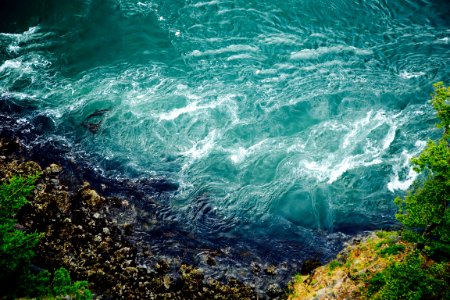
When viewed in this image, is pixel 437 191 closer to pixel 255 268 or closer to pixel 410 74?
pixel 255 268

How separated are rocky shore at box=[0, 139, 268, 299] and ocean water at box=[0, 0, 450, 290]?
2.25 meters

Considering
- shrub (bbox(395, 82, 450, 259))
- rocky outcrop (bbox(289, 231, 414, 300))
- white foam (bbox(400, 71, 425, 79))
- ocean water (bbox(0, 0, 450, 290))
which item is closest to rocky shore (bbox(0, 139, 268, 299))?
rocky outcrop (bbox(289, 231, 414, 300))

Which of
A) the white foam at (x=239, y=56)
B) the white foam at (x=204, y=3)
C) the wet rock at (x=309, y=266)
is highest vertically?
the white foam at (x=204, y=3)

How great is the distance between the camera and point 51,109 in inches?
1123

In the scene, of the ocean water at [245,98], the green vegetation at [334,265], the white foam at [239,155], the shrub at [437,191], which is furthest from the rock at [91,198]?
the shrub at [437,191]

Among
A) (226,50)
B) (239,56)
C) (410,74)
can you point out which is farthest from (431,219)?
(226,50)

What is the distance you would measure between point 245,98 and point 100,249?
1623cm

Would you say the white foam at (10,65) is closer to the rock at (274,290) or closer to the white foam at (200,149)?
the white foam at (200,149)

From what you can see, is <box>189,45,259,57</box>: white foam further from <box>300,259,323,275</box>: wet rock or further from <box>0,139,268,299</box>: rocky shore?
<box>300,259,323,275</box>: wet rock

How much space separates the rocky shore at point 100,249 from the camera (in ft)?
66.7

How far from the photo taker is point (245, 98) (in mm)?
29000

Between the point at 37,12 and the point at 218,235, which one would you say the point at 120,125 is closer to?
the point at 218,235

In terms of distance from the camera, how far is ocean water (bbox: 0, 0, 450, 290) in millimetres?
23812

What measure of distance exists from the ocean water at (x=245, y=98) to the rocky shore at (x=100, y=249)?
225 centimetres
